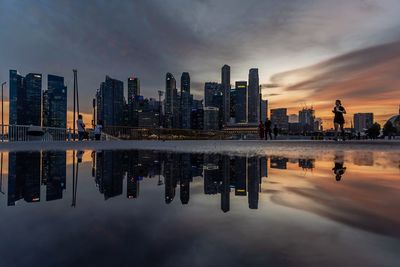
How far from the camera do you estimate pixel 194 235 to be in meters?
2.10

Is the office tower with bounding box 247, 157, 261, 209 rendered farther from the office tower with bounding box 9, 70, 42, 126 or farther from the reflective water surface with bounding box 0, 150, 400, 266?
the office tower with bounding box 9, 70, 42, 126

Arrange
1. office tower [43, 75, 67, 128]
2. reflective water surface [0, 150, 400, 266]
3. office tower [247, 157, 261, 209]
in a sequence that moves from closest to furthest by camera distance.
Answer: reflective water surface [0, 150, 400, 266] < office tower [247, 157, 261, 209] < office tower [43, 75, 67, 128]

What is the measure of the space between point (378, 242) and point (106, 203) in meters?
2.53

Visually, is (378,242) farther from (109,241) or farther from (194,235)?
(109,241)

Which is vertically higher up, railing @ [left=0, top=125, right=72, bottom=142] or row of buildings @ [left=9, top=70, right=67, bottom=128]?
row of buildings @ [left=9, top=70, right=67, bottom=128]

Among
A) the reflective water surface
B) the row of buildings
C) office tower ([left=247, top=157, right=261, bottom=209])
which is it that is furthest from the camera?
the row of buildings

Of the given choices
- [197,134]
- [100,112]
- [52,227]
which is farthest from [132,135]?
[100,112]

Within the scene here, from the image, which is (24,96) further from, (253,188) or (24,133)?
(253,188)

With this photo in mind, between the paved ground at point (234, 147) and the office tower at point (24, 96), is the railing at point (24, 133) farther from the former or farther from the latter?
the office tower at point (24, 96)

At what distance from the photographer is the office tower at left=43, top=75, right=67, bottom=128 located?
179m

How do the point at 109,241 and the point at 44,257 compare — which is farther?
the point at 109,241

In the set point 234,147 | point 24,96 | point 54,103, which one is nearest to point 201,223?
point 234,147

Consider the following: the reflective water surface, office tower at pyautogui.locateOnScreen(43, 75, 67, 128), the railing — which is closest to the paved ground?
the railing

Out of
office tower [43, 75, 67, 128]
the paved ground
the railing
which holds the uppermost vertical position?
office tower [43, 75, 67, 128]
